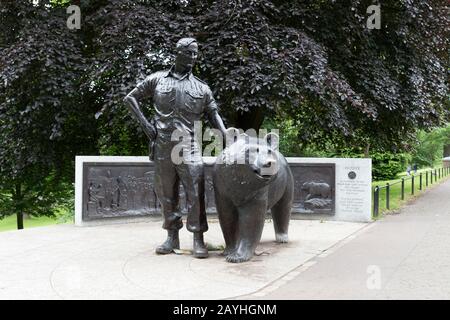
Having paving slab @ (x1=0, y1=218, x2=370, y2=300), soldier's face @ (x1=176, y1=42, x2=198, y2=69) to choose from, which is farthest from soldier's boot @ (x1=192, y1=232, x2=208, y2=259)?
soldier's face @ (x1=176, y1=42, x2=198, y2=69)

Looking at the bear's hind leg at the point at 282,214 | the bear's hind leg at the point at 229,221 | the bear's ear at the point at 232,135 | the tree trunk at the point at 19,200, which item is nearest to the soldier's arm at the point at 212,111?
the bear's ear at the point at 232,135

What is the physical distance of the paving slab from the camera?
471cm

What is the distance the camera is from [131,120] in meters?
11.8

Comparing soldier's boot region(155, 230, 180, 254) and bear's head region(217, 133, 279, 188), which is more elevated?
bear's head region(217, 133, 279, 188)

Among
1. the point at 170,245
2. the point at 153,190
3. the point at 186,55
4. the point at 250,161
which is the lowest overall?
the point at 170,245

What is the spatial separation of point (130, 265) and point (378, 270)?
294 cm

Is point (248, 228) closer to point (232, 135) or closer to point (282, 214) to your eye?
point (232, 135)

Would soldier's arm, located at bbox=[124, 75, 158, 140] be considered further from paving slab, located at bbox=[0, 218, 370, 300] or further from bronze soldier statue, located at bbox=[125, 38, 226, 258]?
paving slab, located at bbox=[0, 218, 370, 300]

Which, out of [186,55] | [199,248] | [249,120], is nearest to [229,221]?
[199,248]

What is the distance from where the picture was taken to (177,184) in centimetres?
648

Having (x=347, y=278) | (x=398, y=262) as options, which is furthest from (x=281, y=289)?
(x=398, y=262)

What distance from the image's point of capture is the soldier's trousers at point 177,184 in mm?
6230

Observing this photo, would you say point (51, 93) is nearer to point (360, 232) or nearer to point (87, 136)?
point (87, 136)

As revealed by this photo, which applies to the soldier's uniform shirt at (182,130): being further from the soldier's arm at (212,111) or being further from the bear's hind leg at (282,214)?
the bear's hind leg at (282,214)
